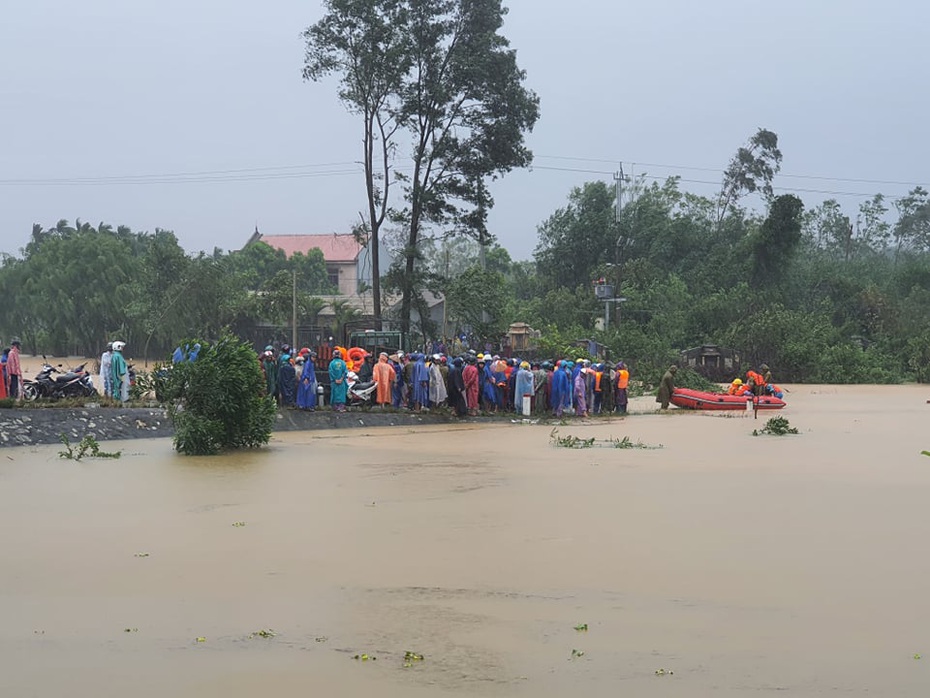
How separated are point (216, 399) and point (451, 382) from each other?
7.84 meters

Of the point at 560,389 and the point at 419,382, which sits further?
the point at 560,389

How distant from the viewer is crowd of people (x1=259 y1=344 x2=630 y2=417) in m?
22.0

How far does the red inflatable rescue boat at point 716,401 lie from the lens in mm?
27531

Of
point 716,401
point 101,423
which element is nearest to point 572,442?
point 101,423

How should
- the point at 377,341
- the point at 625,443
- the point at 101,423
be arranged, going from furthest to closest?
1. the point at 377,341
2. the point at 101,423
3. the point at 625,443

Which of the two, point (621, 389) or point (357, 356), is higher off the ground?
A: point (357, 356)

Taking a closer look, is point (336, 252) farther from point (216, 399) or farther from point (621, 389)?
point (216, 399)

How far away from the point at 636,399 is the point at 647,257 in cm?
2440

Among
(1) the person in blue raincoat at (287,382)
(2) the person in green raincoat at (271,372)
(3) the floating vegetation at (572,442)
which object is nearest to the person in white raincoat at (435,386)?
(1) the person in blue raincoat at (287,382)

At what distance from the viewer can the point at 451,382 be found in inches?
941

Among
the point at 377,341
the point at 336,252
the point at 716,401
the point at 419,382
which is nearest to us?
the point at 419,382

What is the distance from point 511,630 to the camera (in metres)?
7.16

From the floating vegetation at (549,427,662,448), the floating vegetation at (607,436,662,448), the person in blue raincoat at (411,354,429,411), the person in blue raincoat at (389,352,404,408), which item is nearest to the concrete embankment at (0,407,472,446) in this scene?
the person in blue raincoat at (389,352,404,408)

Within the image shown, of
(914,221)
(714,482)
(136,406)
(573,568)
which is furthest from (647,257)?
(573,568)
